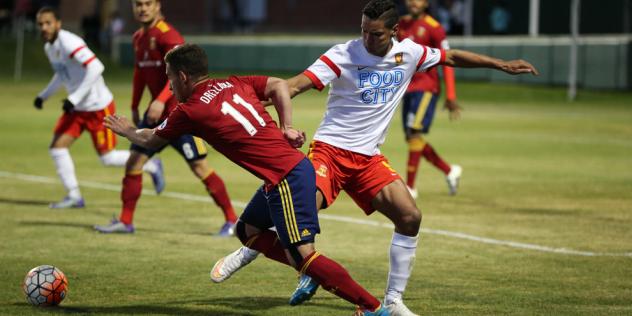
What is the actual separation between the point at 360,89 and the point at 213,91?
133 cm

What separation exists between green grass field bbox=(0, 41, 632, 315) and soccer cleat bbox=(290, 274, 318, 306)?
17 centimetres

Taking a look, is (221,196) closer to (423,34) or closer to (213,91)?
(423,34)

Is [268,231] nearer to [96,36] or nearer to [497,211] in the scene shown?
[497,211]

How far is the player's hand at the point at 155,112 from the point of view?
11.1 m

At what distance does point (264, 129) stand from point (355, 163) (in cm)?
102

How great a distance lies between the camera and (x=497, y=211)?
13891mm

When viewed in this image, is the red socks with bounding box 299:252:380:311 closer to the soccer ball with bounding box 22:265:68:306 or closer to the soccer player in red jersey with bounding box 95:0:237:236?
the soccer ball with bounding box 22:265:68:306

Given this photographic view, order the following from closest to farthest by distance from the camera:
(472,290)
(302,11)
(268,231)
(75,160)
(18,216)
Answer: (268,231)
(472,290)
(18,216)
(75,160)
(302,11)

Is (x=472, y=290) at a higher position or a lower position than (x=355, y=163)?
lower

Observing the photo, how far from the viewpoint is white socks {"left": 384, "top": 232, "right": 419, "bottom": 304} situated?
7.89 metres

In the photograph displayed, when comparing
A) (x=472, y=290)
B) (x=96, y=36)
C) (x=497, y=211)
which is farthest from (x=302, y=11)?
(x=472, y=290)

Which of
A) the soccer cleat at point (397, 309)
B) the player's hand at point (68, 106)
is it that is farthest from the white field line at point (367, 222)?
the soccer cleat at point (397, 309)

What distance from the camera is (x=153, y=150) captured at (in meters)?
11.7

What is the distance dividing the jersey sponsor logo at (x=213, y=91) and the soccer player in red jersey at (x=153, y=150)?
166 inches
